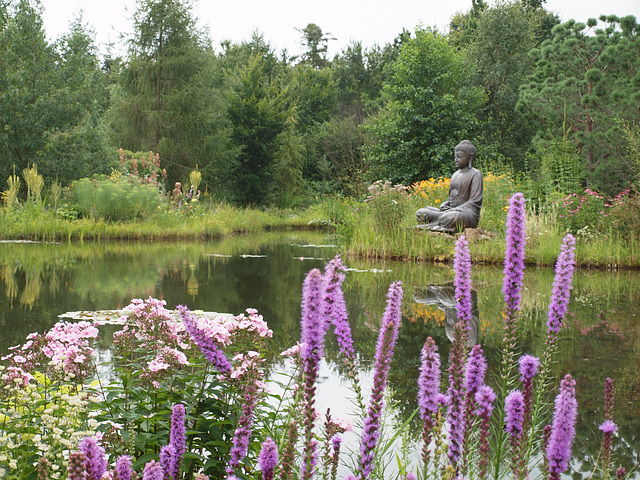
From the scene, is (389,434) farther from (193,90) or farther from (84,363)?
(193,90)

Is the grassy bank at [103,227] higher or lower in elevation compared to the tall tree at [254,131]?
lower

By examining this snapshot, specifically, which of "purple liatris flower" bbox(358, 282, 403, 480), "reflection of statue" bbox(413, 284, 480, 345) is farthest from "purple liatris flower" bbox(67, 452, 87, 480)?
"reflection of statue" bbox(413, 284, 480, 345)

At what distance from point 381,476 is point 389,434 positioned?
3.50ft

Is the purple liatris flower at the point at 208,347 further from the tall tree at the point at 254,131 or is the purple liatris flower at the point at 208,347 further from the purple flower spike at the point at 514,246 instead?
the tall tree at the point at 254,131

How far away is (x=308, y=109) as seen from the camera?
37.2 meters

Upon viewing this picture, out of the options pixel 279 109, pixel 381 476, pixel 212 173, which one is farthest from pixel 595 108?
pixel 381 476

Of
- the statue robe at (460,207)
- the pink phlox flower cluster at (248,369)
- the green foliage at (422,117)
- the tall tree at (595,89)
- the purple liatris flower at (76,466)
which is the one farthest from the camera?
the green foliage at (422,117)

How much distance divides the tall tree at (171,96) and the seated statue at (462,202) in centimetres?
1573

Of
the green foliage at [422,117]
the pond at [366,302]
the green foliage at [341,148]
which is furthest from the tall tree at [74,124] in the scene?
the green foliage at [341,148]

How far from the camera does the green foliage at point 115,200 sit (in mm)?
17531

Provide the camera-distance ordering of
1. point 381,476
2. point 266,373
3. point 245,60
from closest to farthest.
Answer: point 381,476 → point 266,373 → point 245,60

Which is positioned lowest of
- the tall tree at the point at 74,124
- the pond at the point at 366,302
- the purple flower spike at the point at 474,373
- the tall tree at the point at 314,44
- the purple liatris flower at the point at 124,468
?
the pond at the point at 366,302

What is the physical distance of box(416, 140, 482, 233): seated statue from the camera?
40.7 feet

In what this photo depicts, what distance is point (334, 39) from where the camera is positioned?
48.6 metres
